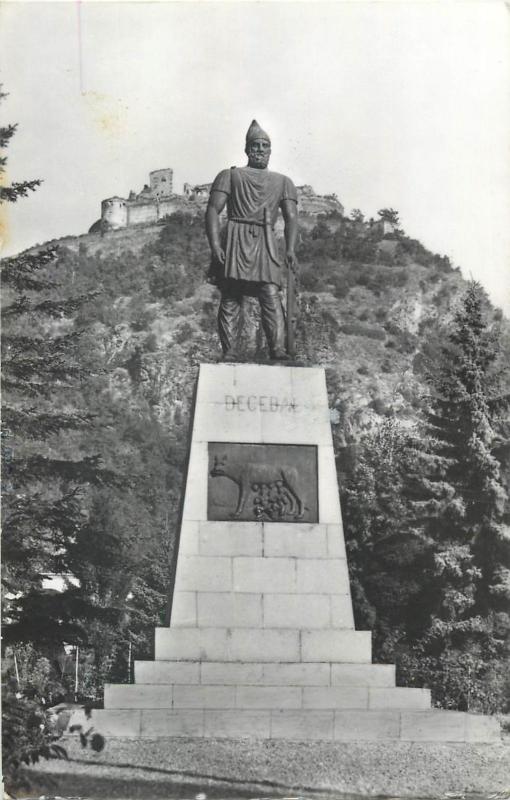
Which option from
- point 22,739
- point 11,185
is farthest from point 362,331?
point 22,739

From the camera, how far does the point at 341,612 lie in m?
14.1

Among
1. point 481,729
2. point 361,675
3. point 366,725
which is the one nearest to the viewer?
point 366,725

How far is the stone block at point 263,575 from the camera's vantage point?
1404 centimetres

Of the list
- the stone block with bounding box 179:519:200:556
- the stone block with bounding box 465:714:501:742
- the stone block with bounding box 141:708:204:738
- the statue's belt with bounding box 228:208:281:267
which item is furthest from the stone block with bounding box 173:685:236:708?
the statue's belt with bounding box 228:208:281:267

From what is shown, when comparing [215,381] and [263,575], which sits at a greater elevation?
[215,381]

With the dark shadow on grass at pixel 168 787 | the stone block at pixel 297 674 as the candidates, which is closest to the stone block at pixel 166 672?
the stone block at pixel 297 674

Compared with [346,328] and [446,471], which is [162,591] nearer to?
[446,471]

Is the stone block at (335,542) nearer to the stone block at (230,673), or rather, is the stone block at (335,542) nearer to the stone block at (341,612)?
the stone block at (341,612)

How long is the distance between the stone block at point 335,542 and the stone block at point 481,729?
2.32 metres

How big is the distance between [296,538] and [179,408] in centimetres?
5984

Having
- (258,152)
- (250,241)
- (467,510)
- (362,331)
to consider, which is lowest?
(467,510)

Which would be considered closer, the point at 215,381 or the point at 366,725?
the point at 366,725

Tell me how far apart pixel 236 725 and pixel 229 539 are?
7.33 ft

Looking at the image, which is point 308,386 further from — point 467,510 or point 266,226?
point 467,510
